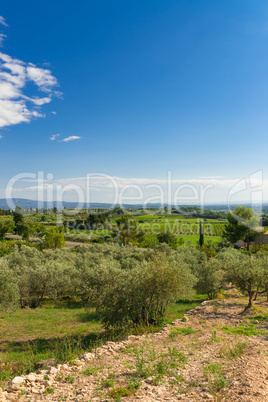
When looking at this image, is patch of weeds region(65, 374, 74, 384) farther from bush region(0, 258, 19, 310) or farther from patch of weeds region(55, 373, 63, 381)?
bush region(0, 258, 19, 310)

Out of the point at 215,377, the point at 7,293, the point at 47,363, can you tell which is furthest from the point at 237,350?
the point at 7,293

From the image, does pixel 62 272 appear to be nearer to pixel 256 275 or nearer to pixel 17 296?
pixel 17 296

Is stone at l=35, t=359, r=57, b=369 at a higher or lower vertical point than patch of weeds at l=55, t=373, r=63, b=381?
lower

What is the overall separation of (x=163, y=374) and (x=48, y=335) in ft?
41.7

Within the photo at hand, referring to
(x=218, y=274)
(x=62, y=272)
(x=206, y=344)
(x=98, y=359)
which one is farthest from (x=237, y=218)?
(x=98, y=359)

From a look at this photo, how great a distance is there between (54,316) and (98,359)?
15.0 metres

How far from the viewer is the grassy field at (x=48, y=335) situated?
1133 centimetres

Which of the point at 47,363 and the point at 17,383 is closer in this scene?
the point at 17,383

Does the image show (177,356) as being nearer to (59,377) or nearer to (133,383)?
(133,383)

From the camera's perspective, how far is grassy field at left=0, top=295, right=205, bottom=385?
1133cm

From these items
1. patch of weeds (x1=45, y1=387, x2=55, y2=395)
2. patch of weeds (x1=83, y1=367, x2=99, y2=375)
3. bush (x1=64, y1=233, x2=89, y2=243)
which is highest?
patch of weeds (x1=45, y1=387, x2=55, y2=395)

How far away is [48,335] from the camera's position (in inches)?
687

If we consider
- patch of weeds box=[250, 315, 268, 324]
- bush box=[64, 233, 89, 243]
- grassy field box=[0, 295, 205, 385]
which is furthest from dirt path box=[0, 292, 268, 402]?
bush box=[64, 233, 89, 243]

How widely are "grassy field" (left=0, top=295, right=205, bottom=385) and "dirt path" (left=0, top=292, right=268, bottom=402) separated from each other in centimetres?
200
